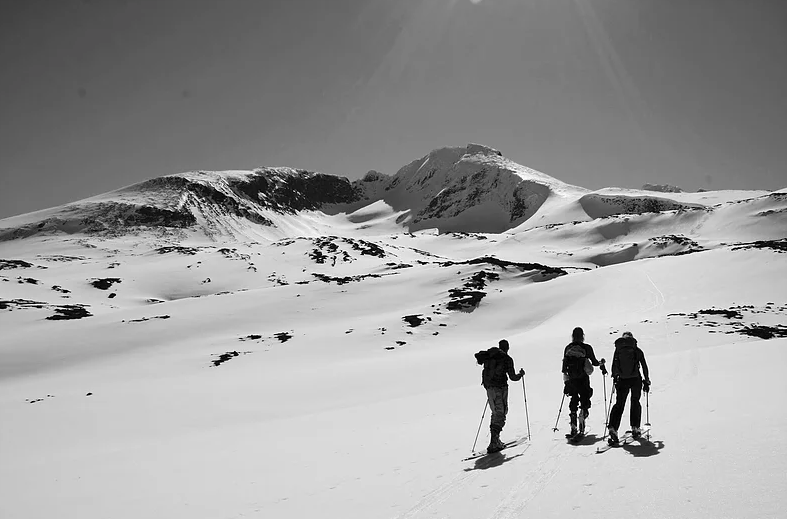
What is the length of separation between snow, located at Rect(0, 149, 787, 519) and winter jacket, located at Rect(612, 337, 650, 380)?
1.29 m

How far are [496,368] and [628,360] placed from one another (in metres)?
2.73

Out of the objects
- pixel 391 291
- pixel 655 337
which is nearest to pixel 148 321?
pixel 391 291

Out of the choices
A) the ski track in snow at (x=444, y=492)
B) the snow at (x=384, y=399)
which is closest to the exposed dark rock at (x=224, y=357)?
the snow at (x=384, y=399)

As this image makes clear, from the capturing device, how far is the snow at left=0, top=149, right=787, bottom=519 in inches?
288

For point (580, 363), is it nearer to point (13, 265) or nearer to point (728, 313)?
point (728, 313)

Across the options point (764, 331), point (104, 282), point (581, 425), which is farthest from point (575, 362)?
point (104, 282)

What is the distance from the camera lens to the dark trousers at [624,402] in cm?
916

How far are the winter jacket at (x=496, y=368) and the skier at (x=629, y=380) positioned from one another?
2053 mm

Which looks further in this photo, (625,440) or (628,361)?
(628,361)

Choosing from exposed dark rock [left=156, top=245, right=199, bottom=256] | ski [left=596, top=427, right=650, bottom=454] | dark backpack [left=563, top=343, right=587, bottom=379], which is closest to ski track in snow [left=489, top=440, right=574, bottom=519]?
ski [left=596, top=427, right=650, bottom=454]

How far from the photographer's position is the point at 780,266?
1753 inches

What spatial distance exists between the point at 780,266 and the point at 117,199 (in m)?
225

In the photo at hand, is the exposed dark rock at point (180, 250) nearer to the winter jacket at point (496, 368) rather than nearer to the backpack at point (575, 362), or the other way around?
the winter jacket at point (496, 368)

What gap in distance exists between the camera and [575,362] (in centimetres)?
1008
